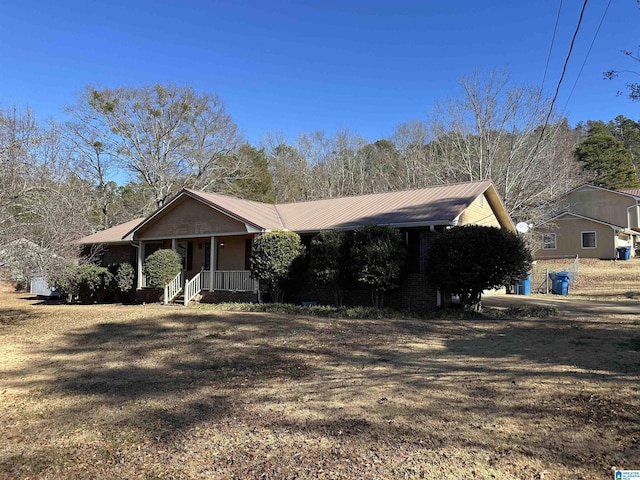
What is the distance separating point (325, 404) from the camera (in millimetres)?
5559

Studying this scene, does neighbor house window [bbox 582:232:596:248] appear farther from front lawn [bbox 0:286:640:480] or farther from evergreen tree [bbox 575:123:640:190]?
front lawn [bbox 0:286:640:480]

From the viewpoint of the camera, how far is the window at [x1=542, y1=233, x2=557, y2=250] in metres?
34.7

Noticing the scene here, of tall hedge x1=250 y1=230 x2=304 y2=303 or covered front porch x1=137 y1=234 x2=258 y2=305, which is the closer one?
tall hedge x1=250 y1=230 x2=304 y2=303

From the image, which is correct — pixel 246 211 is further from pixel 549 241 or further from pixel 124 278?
pixel 549 241

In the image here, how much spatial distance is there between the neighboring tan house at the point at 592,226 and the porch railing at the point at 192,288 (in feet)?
76.1

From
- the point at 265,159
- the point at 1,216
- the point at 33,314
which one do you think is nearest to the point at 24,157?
the point at 1,216

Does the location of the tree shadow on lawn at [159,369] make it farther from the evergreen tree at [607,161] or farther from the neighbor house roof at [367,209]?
the evergreen tree at [607,161]

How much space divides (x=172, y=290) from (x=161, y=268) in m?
1.23

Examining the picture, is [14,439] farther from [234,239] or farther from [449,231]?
[234,239]

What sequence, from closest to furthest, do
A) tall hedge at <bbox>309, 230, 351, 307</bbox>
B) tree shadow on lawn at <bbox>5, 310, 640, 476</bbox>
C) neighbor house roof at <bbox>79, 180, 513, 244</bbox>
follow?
tree shadow on lawn at <bbox>5, 310, 640, 476</bbox>, tall hedge at <bbox>309, 230, 351, 307</bbox>, neighbor house roof at <bbox>79, 180, 513, 244</bbox>

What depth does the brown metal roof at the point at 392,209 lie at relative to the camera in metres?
15.2

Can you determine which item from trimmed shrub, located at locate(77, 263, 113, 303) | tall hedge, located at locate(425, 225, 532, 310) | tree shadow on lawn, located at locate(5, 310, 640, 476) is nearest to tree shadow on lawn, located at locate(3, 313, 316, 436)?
tree shadow on lawn, located at locate(5, 310, 640, 476)

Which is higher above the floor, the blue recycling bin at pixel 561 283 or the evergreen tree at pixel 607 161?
the evergreen tree at pixel 607 161

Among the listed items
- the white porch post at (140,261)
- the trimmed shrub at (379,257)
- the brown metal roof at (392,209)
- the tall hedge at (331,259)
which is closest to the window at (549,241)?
the brown metal roof at (392,209)
